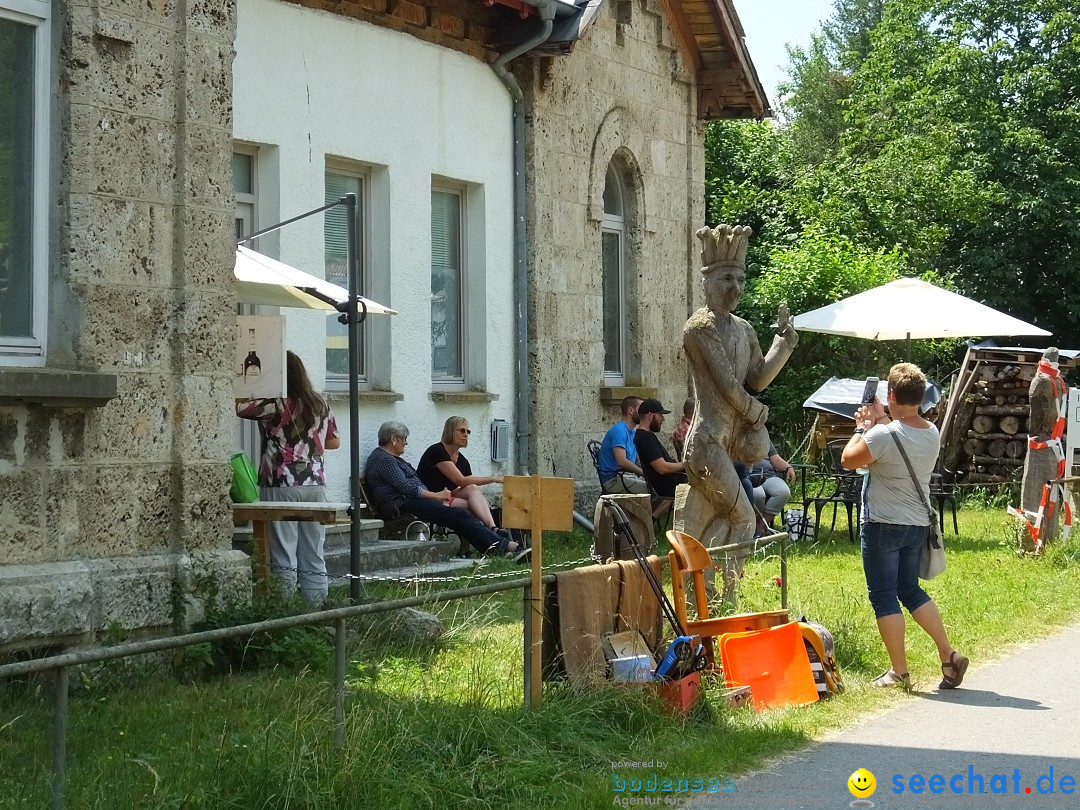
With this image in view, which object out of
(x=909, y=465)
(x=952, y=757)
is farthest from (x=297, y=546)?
(x=952, y=757)

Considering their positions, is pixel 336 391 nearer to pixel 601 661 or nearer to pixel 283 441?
pixel 283 441

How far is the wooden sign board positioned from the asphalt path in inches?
55.4

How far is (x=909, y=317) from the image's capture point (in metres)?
15.8

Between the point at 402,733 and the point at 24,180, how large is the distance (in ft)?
11.8

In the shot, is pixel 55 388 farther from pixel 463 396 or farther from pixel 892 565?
pixel 463 396

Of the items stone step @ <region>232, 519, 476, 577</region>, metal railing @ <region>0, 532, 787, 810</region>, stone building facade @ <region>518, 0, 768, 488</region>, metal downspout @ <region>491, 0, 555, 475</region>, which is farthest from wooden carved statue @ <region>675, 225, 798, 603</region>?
stone building facade @ <region>518, 0, 768, 488</region>

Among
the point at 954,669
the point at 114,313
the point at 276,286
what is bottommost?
the point at 954,669

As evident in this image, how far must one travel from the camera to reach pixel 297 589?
30.0ft

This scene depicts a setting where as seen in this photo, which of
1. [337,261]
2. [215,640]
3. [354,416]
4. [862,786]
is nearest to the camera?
[215,640]

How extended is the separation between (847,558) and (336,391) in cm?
472

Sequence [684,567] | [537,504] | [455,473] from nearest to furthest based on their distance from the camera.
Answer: [537,504]
[684,567]
[455,473]

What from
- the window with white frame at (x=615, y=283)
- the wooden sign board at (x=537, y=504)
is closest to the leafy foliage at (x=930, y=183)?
the window with white frame at (x=615, y=283)

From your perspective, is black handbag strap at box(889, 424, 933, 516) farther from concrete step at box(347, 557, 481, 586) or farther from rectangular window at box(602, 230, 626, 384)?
rectangular window at box(602, 230, 626, 384)

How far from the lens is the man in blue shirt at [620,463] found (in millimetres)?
14297
